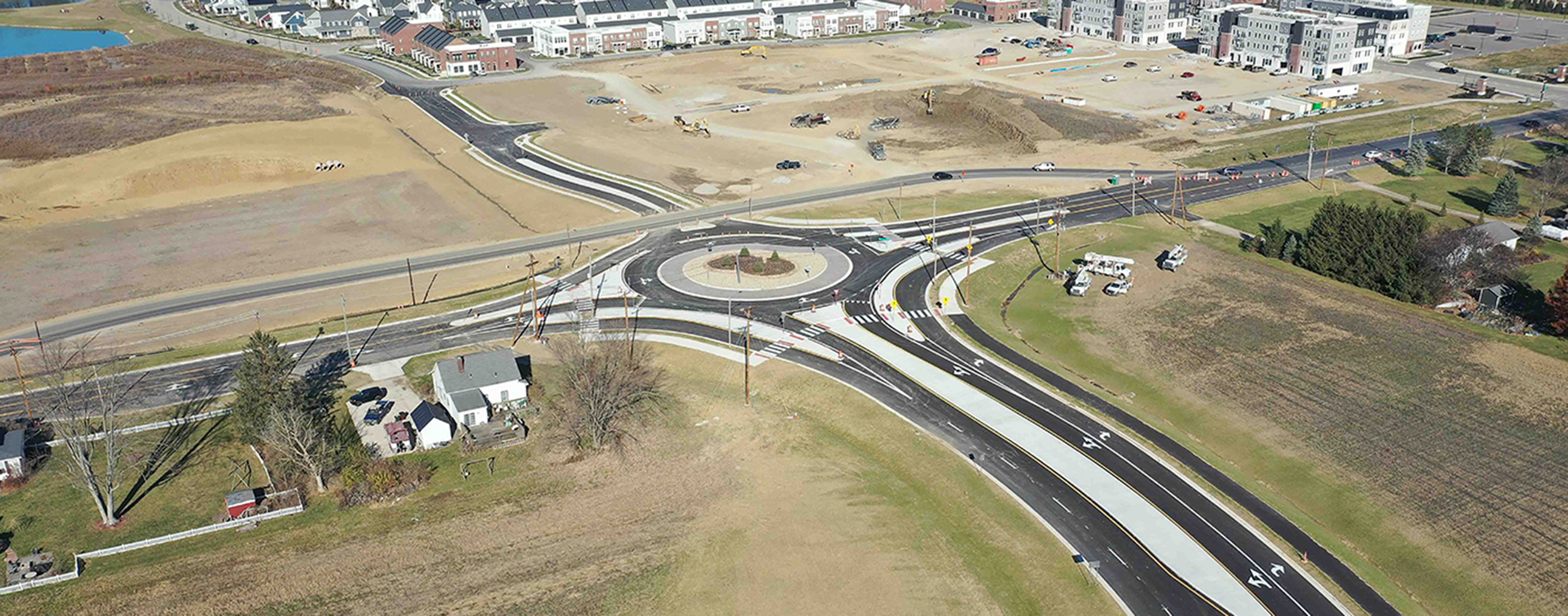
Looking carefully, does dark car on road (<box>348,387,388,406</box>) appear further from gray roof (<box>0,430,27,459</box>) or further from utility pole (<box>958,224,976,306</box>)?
utility pole (<box>958,224,976,306</box>)

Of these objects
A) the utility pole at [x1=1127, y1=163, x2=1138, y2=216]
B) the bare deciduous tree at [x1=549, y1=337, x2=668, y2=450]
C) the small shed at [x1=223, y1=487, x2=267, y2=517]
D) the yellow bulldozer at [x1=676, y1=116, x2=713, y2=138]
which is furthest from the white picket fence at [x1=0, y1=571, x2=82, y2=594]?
the yellow bulldozer at [x1=676, y1=116, x2=713, y2=138]

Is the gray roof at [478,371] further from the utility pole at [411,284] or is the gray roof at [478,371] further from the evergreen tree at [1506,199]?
the evergreen tree at [1506,199]

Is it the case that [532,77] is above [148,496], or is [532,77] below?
above

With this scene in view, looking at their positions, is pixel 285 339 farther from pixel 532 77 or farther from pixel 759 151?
pixel 532 77

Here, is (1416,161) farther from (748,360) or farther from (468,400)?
(468,400)

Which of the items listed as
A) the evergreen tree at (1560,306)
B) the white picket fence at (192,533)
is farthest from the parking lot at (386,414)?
the evergreen tree at (1560,306)

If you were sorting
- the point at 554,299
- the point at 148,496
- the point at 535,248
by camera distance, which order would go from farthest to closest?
the point at 535,248
the point at 554,299
the point at 148,496

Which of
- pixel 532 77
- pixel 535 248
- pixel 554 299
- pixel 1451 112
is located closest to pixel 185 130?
pixel 532 77
